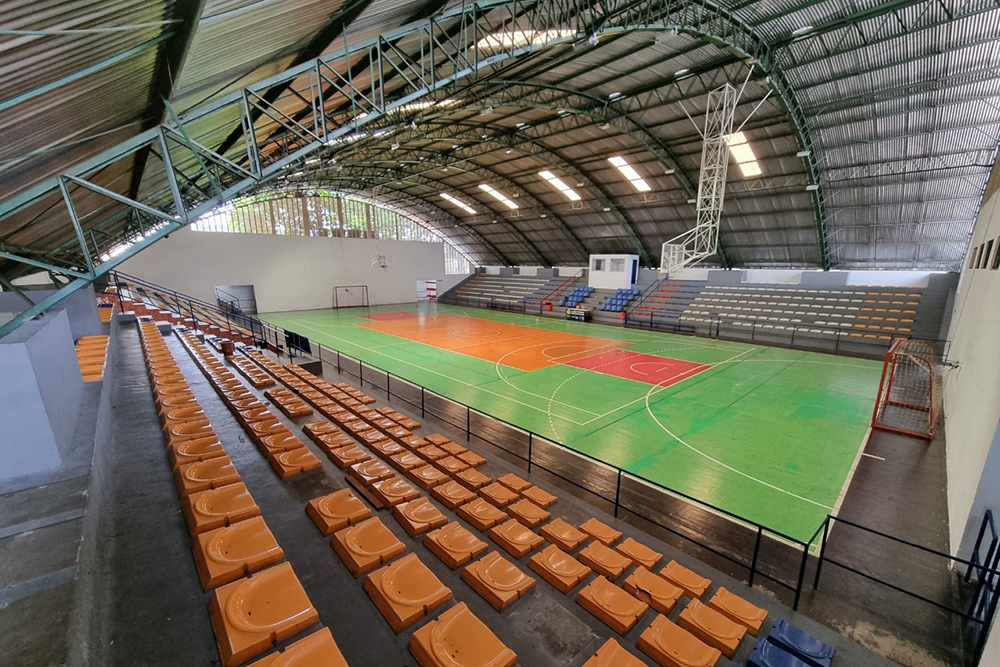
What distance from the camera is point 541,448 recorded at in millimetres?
8773

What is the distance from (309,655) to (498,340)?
752 inches

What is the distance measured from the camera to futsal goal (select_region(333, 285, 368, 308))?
35.8 meters

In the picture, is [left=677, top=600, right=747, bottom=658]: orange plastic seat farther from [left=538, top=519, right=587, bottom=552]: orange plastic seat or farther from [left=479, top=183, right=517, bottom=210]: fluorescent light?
[left=479, top=183, right=517, bottom=210]: fluorescent light

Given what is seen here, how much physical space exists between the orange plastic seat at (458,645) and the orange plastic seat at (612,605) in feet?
3.37

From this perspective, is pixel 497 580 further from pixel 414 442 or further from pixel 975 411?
pixel 975 411

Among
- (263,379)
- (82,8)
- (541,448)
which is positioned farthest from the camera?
(263,379)

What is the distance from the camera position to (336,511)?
4.77m

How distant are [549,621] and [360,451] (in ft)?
13.1

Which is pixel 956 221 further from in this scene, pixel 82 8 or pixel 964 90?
pixel 82 8

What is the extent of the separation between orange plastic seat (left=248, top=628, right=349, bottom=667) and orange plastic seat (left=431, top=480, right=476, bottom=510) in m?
2.57

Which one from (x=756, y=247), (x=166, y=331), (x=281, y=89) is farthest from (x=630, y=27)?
(x=756, y=247)

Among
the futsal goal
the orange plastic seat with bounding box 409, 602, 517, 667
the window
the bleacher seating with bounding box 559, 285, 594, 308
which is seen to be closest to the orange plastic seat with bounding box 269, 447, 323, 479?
the orange plastic seat with bounding box 409, 602, 517, 667

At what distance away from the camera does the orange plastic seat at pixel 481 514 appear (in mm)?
4992

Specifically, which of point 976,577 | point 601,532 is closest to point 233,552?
point 601,532
